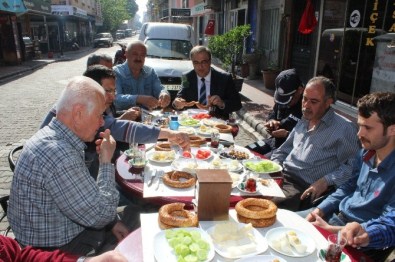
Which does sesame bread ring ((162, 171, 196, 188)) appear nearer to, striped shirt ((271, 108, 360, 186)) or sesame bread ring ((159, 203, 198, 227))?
sesame bread ring ((159, 203, 198, 227))

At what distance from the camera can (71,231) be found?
82.7 inches

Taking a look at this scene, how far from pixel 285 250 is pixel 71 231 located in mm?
1327

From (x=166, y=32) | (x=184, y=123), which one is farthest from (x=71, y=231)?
(x=166, y=32)

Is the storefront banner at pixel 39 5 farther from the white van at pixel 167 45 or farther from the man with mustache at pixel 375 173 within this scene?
the man with mustache at pixel 375 173

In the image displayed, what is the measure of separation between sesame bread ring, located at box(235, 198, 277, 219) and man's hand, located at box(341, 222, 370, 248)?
0.43 meters

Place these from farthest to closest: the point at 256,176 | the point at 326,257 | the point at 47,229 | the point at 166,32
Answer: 1. the point at 166,32
2. the point at 256,176
3. the point at 47,229
4. the point at 326,257

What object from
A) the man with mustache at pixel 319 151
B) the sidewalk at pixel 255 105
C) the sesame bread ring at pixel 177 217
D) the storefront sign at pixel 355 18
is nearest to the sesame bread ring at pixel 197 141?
the man with mustache at pixel 319 151

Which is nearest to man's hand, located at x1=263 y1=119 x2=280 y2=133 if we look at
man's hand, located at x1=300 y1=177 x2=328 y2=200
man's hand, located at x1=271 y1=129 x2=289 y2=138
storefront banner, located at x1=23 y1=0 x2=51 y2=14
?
man's hand, located at x1=271 y1=129 x2=289 y2=138

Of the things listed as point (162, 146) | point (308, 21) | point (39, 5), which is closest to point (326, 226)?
point (162, 146)

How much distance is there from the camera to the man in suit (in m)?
4.95

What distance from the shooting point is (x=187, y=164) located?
2914mm

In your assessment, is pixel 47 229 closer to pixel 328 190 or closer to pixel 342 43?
pixel 328 190

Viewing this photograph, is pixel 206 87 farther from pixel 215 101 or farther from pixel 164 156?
pixel 164 156

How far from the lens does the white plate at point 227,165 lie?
290cm
